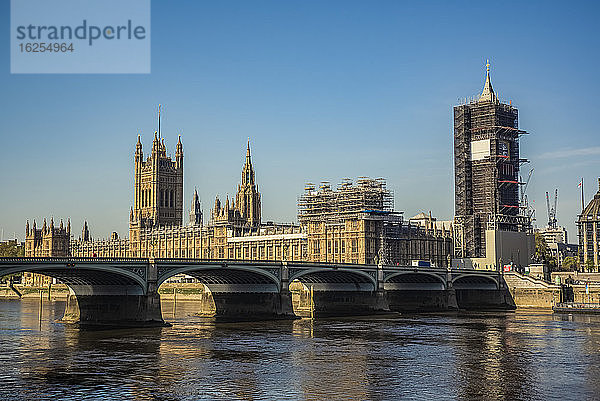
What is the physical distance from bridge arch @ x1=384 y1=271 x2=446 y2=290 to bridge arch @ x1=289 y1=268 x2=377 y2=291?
701 cm

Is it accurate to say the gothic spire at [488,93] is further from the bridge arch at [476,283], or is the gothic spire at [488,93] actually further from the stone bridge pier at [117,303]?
the stone bridge pier at [117,303]

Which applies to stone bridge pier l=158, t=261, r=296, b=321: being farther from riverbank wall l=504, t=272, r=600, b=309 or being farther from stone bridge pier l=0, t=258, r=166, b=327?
riverbank wall l=504, t=272, r=600, b=309

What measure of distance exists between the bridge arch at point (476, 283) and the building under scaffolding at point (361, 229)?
73.5ft

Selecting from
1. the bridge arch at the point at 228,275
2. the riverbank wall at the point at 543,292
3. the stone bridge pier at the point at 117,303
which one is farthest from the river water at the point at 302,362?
the riverbank wall at the point at 543,292

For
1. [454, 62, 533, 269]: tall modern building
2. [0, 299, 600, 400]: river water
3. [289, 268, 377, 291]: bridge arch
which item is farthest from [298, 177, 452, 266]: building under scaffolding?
[0, 299, 600, 400]: river water

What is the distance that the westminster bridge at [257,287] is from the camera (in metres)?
88.1

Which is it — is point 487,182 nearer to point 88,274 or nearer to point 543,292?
point 543,292

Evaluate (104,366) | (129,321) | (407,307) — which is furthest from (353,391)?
(407,307)

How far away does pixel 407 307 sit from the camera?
5133 inches

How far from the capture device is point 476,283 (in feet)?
477

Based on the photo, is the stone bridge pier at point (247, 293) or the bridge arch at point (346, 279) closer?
the stone bridge pier at point (247, 293)

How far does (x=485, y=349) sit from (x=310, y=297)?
Answer: 180ft

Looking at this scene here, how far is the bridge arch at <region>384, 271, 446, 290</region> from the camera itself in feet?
422

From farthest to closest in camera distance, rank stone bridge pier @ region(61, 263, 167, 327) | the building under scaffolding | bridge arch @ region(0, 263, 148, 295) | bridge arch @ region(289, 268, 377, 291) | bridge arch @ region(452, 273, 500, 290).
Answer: the building under scaffolding < bridge arch @ region(452, 273, 500, 290) < bridge arch @ region(289, 268, 377, 291) < stone bridge pier @ region(61, 263, 167, 327) < bridge arch @ region(0, 263, 148, 295)
